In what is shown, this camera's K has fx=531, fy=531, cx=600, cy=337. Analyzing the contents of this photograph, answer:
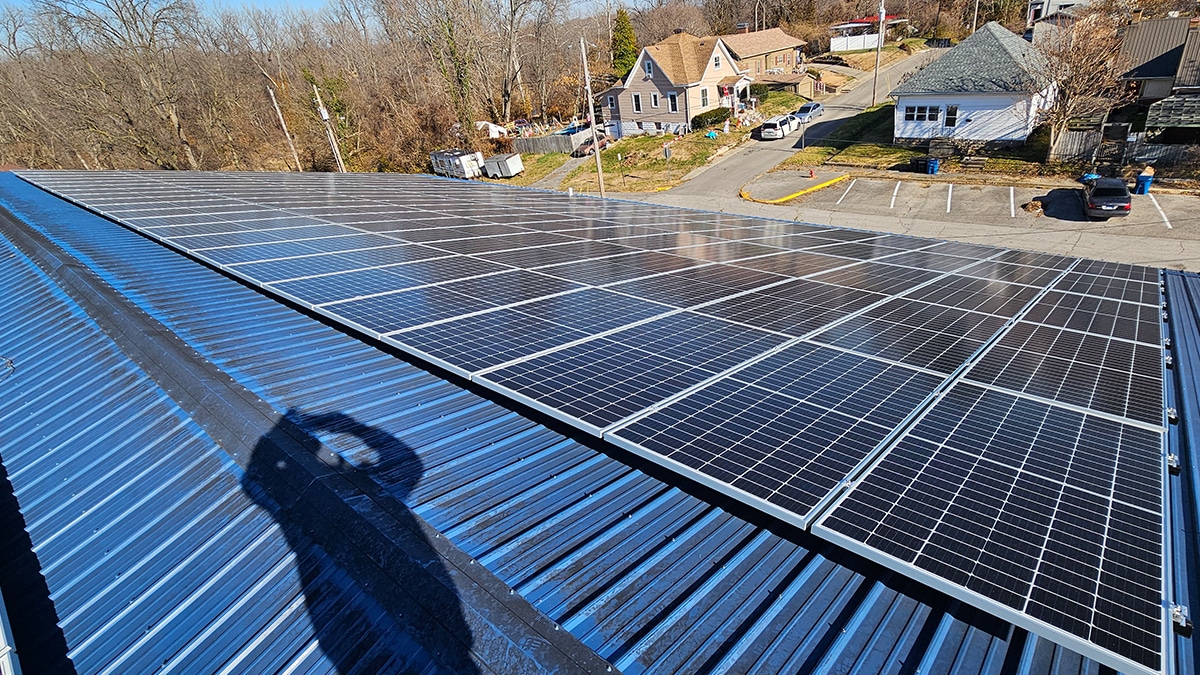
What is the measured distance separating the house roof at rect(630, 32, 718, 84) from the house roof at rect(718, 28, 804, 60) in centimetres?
695

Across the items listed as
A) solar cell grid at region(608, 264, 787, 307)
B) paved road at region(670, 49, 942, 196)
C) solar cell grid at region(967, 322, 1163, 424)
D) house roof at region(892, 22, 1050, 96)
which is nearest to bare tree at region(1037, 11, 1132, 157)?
house roof at region(892, 22, 1050, 96)

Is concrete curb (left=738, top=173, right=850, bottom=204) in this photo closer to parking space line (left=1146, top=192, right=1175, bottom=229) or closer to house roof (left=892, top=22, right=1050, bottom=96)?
house roof (left=892, top=22, right=1050, bottom=96)

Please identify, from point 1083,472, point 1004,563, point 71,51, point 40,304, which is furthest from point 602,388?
point 71,51

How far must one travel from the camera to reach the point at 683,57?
50188 mm

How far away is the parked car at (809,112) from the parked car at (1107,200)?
25527mm

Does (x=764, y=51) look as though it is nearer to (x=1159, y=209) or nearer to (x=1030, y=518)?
(x=1159, y=209)

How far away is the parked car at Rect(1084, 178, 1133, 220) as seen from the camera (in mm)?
25141

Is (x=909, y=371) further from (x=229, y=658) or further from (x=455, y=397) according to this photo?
(x=229, y=658)

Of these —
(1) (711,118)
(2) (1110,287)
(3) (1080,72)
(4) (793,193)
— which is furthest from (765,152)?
(2) (1110,287)

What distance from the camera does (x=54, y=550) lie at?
4957 millimetres

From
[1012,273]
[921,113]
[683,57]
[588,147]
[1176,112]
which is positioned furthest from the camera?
[588,147]

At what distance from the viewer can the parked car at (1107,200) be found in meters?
25.1

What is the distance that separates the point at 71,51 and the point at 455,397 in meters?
66.6

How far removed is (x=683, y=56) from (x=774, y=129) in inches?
474
